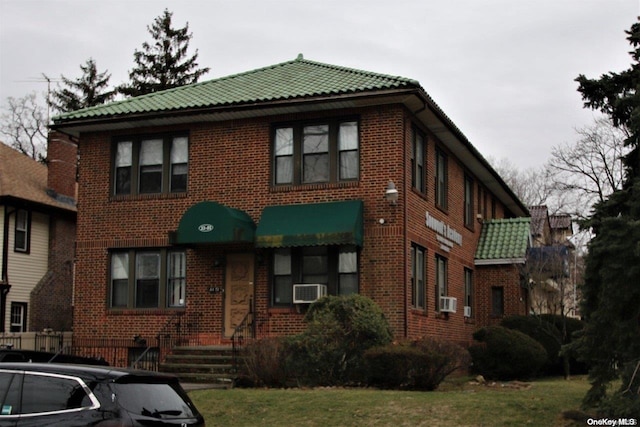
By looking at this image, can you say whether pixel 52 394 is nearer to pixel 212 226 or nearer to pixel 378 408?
pixel 378 408

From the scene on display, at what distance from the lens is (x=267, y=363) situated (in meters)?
18.4

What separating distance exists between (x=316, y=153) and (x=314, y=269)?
293 centimetres

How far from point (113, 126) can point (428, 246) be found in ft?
30.1

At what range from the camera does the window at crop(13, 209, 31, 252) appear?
31047mm

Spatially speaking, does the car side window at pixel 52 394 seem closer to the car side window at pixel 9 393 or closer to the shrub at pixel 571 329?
the car side window at pixel 9 393

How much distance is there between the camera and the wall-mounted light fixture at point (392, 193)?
20.9m

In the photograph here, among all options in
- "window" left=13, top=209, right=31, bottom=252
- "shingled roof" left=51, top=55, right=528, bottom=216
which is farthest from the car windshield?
"window" left=13, top=209, right=31, bottom=252

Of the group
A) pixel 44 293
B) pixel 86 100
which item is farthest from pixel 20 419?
pixel 86 100

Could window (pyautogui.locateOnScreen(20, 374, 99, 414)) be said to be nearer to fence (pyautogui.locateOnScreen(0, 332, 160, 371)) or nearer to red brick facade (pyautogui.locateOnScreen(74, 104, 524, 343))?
red brick facade (pyautogui.locateOnScreen(74, 104, 524, 343))

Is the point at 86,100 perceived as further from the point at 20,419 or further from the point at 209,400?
the point at 20,419

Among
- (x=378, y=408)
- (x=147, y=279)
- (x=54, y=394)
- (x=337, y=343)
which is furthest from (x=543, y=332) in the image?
(x=54, y=394)

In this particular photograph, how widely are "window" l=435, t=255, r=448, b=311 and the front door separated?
565cm

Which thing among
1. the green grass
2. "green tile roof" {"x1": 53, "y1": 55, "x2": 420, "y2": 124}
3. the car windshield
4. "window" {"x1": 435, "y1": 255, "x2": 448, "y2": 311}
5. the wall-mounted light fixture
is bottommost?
the green grass

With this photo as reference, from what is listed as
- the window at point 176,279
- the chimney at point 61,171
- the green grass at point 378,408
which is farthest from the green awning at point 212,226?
the chimney at point 61,171
